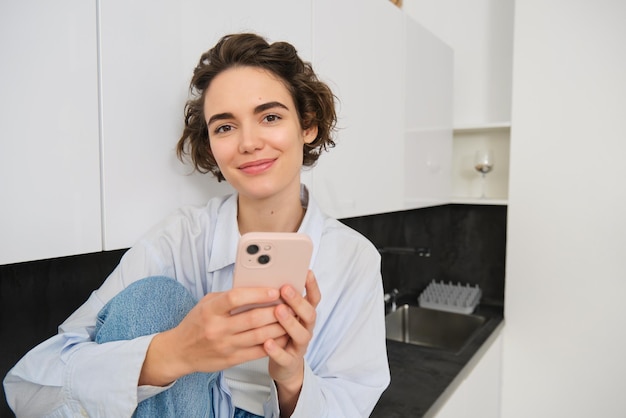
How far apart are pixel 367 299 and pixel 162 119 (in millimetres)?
498

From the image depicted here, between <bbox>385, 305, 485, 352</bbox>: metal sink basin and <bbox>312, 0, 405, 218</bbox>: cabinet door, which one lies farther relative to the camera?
<bbox>385, 305, 485, 352</bbox>: metal sink basin

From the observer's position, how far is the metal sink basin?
2.02 metres

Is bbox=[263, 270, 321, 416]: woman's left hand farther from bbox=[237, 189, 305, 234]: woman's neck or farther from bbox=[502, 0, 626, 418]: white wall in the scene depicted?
bbox=[502, 0, 626, 418]: white wall

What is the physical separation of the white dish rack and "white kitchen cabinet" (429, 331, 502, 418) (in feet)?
0.65

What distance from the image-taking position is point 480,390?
1663 mm

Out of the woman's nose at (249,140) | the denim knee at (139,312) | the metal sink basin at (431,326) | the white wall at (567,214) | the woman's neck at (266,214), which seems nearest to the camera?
the denim knee at (139,312)

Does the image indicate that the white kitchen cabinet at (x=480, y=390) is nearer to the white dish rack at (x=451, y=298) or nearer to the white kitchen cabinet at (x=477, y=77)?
the white dish rack at (x=451, y=298)

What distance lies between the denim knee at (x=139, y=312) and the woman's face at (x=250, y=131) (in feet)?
0.73

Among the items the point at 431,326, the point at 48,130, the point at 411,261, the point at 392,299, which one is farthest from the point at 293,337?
the point at 411,261

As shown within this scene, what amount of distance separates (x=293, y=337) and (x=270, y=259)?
12 cm

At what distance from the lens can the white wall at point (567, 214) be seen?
173 centimetres

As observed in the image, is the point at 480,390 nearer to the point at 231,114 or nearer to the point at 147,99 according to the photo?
the point at 231,114

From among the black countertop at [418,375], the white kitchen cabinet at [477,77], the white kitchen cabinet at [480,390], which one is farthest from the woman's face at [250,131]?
the white kitchen cabinet at [477,77]

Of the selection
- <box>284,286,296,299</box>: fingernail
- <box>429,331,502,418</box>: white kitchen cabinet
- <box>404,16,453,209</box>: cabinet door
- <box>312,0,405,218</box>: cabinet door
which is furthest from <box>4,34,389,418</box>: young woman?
<box>404,16,453,209</box>: cabinet door
